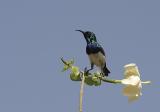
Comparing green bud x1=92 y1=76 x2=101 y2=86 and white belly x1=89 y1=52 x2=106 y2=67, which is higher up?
white belly x1=89 y1=52 x2=106 y2=67

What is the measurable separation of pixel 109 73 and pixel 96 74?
48 cm

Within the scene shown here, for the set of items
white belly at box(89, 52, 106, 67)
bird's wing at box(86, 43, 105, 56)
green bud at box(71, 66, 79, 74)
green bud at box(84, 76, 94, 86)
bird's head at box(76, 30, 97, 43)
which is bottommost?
green bud at box(84, 76, 94, 86)

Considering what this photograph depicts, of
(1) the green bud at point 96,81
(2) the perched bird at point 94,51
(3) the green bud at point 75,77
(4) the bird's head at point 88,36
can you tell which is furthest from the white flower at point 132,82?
(4) the bird's head at point 88,36

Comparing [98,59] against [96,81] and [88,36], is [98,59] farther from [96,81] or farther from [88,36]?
[96,81]

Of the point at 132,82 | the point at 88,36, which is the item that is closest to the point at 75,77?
the point at 132,82

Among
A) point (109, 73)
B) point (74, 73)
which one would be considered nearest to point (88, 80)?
point (74, 73)

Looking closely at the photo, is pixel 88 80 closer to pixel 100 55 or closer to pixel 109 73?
pixel 109 73

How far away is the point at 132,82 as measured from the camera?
2.13 m

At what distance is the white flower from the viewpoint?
2.09m

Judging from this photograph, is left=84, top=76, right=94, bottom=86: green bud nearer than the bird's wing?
Yes

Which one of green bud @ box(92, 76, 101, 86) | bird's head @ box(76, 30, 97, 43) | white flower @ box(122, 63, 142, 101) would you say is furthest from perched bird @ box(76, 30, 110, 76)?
green bud @ box(92, 76, 101, 86)

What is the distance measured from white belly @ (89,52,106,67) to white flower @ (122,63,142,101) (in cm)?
82

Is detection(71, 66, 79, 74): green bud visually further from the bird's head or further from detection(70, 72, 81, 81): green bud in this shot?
the bird's head

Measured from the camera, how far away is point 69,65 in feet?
6.98
